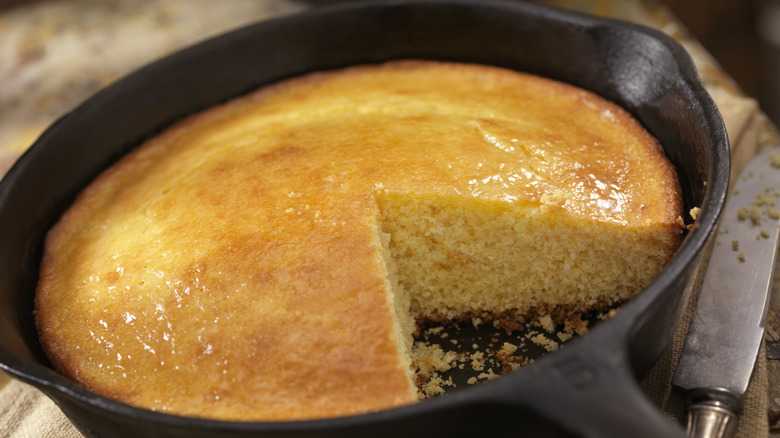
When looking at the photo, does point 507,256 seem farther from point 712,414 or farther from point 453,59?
point 453,59

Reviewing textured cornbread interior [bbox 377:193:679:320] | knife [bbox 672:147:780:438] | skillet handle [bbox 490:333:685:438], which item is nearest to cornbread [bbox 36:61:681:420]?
textured cornbread interior [bbox 377:193:679:320]

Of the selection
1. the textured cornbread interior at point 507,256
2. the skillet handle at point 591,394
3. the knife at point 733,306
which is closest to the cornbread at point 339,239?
the textured cornbread interior at point 507,256

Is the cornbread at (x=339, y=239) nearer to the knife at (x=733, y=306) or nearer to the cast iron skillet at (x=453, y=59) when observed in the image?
the cast iron skillet at (x=453, y=59)

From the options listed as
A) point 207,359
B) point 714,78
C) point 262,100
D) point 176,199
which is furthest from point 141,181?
point 714,78

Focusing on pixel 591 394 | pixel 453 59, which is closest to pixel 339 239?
pixel 591 394

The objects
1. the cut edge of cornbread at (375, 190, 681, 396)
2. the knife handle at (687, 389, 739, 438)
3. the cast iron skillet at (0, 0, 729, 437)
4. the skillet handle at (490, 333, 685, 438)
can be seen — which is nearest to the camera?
the skillet handle at (490, 333, 685, 438)

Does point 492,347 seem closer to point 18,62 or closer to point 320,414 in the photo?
point 320,414

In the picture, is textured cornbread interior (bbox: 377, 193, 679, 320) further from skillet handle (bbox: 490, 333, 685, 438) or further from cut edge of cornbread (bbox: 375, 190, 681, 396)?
skillet handle (bbox: 490, 333, 685, 438)
